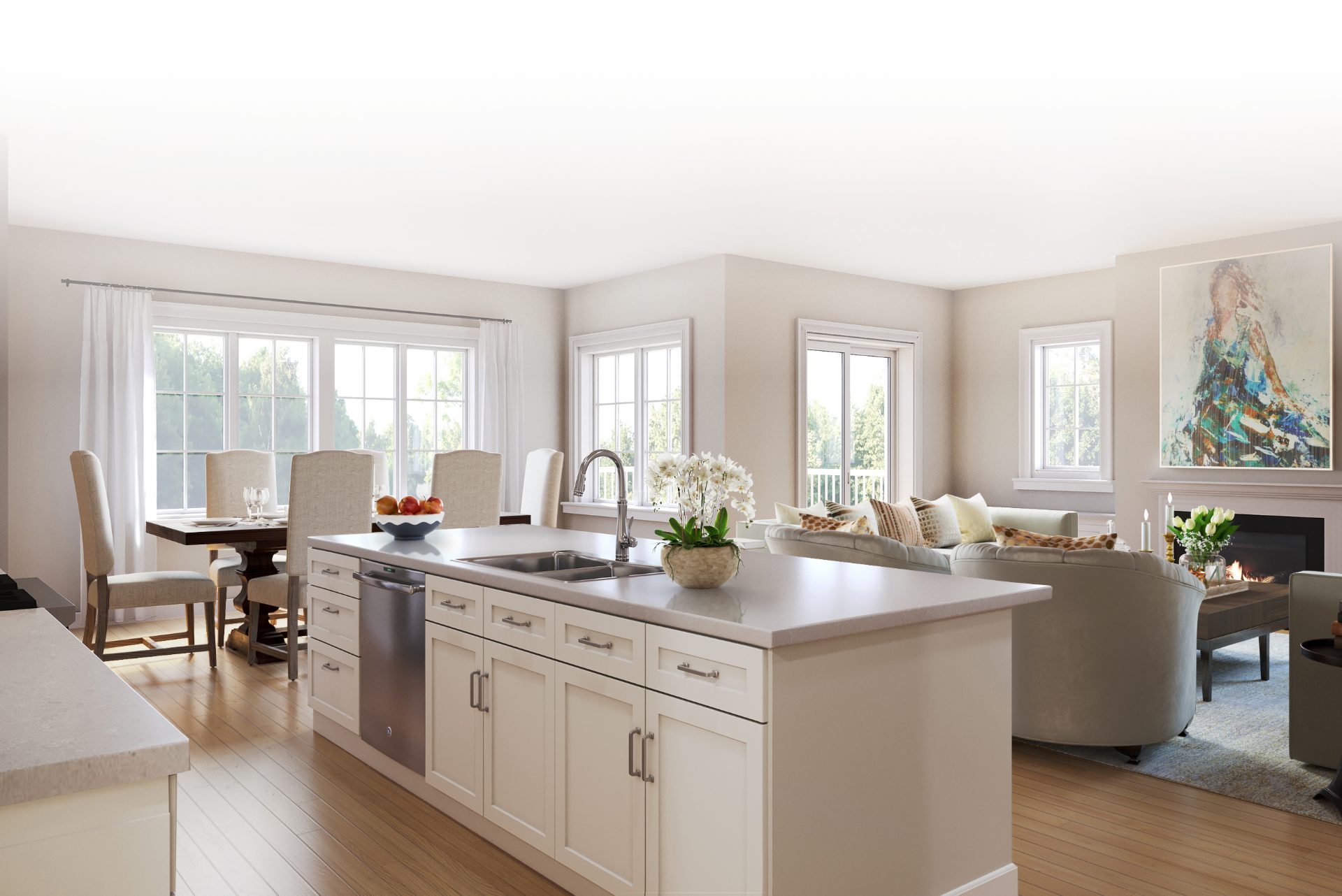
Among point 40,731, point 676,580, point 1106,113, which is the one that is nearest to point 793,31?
point 1106,113

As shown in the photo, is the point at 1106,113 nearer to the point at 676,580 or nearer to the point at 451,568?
the point at 676,580

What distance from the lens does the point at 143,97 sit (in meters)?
3.77

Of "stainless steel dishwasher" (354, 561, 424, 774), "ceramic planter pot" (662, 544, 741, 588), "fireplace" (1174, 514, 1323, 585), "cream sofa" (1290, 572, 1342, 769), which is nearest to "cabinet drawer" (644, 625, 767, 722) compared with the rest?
"ceramic planter pot" (662, 544, 741, 588)

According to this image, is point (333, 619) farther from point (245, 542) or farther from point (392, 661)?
point (245, 542)

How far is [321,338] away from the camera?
7109 mm

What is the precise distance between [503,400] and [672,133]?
4026 millimetres

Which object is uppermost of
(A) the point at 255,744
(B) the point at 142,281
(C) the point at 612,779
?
(B) the point at 142,281

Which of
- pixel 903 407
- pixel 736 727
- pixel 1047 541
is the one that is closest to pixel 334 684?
pixel 736 727

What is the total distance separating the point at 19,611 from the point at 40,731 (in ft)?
2.96

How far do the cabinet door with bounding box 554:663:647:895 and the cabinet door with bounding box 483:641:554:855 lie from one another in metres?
0.05

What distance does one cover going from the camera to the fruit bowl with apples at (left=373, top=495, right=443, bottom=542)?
3.79m

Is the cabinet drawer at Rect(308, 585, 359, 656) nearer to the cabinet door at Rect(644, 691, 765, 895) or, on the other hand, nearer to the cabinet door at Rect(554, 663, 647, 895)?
the cabinet door at Rect(554, 663, 647, 895)

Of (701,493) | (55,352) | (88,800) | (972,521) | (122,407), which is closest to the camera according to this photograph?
(88,800)

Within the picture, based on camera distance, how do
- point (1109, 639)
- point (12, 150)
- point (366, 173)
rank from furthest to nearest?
point (366, 173) → point (12, 150) → point (1109, 639)
